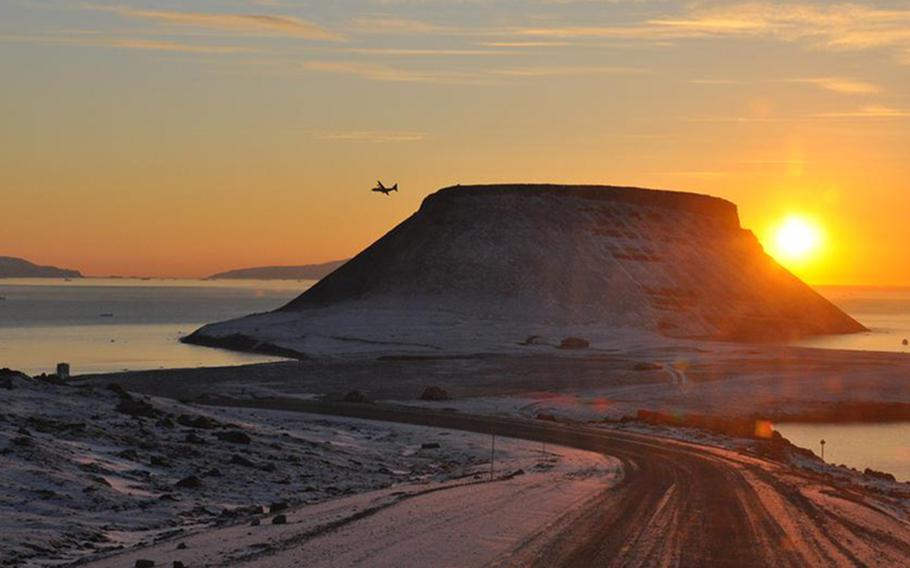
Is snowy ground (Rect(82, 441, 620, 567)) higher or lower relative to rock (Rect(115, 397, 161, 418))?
lower

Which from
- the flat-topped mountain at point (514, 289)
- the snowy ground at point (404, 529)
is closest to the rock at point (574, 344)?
the flat-topped mountain at point (514, 289)

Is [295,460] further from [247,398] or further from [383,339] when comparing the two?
[383,339]

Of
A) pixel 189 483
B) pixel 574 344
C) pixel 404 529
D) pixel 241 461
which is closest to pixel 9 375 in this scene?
pixel 241 461

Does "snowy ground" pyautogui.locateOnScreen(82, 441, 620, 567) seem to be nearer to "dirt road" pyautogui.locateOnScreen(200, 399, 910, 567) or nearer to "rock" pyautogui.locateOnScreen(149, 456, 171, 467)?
"dirt road" pyautogui.locateOnScreen(200, 399, 910, 567)

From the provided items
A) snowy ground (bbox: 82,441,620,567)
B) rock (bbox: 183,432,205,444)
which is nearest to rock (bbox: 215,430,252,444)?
rock (bbox: 183,432,205,444)

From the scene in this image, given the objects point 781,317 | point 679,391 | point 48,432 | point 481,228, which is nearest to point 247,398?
point 679,391

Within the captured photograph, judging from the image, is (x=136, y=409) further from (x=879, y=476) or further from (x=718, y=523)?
(x=879, y=476)

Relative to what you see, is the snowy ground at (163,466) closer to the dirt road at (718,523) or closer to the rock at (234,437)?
the rock at (234,437)
